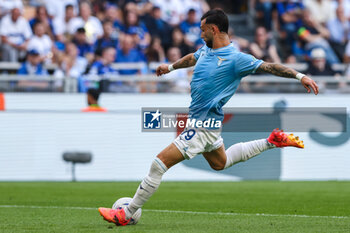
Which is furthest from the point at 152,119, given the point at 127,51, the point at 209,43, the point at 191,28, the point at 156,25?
the point at 209,43

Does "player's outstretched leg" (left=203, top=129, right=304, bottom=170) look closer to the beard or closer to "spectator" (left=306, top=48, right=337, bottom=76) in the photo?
the beard

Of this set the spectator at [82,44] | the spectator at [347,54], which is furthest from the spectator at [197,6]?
the spectator at [347,54]

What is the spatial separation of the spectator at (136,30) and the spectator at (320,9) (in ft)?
16.4

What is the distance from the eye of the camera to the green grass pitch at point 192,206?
8.20m

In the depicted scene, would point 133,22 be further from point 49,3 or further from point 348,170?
point 348,170

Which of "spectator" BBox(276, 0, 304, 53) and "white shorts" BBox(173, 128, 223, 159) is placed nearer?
"white shorts" BBox(173, 128, 223, 159)

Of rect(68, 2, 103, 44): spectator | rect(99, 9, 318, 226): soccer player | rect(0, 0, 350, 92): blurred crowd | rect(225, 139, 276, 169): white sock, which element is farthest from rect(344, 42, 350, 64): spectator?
rect(99, 9, 318, 226): soccer player

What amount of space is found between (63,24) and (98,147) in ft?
14.2

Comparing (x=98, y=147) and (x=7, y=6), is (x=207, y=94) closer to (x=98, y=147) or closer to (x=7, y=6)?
(x=98, y=147)

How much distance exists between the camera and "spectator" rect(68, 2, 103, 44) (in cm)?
1848

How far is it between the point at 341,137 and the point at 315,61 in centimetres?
256

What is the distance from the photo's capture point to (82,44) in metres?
17.9

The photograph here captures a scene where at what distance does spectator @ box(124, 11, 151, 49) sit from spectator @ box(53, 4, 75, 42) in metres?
1.35

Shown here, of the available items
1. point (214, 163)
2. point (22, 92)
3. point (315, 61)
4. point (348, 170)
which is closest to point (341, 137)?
point (348, 170)
